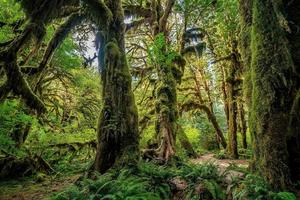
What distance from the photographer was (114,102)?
8.44 metres

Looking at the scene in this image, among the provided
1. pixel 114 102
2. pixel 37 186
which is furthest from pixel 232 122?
pixel 37 186

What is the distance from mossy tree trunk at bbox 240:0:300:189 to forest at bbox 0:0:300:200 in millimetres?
19

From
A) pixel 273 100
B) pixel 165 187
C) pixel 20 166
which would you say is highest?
pixel 273 100

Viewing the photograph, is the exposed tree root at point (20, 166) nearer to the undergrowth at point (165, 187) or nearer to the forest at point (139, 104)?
the forest at point (139, 104)

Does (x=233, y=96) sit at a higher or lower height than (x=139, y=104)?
higher

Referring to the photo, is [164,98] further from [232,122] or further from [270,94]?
[270,94]

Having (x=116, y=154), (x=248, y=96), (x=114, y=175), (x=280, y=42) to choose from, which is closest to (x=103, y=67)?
(x=116, y=154)

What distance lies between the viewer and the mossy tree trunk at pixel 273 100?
5.73 metres

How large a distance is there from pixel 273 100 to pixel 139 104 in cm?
979

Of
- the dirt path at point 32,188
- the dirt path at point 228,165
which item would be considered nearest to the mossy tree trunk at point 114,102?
the dirt path at point 32,188

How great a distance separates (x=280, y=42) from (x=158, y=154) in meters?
6.01

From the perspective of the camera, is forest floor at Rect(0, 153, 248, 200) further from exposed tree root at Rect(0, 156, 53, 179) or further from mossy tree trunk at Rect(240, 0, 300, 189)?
mossy tree trunk at Rect(240, 0, 300, 189)

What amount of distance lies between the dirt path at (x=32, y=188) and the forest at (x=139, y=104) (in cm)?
4

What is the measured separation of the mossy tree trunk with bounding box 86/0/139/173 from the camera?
320 inches
